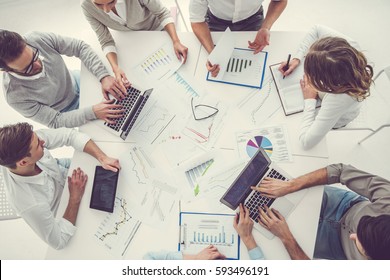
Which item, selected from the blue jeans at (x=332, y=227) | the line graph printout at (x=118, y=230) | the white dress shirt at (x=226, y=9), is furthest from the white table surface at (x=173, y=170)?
the blue jeans at (x=332, y=227)

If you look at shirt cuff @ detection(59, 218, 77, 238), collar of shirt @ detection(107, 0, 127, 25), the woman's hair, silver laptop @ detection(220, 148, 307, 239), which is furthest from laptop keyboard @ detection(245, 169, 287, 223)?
collar of shirt @ detection(107, 0, 127, 25)

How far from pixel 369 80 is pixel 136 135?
1.08m

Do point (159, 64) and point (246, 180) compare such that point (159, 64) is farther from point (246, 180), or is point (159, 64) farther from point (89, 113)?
point (246, 180)

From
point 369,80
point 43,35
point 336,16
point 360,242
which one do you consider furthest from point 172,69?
→ point 336,16

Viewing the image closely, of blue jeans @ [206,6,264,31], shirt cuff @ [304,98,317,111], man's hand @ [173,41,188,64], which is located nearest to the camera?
shirt cuff @ [304,98,317,111]

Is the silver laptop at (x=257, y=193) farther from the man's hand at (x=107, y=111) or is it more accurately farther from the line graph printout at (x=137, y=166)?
the man's hand at (x=107, y=111)

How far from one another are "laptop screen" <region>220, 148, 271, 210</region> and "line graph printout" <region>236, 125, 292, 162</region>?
44mm

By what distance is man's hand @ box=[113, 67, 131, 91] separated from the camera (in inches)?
68.5

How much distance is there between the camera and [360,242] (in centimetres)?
121

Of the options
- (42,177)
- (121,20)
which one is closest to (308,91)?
(121,20)

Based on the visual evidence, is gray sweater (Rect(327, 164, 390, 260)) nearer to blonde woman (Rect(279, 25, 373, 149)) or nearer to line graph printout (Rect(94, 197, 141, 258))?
blonde woman (Rect(279, 25, 373, 149))

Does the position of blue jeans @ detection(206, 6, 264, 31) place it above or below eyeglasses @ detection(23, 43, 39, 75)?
above

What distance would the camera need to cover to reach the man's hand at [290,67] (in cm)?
165

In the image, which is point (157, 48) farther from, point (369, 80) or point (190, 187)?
point (369, 80)
